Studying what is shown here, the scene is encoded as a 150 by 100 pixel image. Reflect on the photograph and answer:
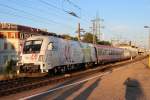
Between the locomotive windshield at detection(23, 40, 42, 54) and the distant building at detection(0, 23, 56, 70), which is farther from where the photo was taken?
the distant building at detection(0, 23, 56, 70)

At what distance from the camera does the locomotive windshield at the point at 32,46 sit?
2536 cm

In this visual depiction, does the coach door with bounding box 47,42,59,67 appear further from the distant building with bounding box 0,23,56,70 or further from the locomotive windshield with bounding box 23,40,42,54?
the distant building with bounding box 0,23,56,70

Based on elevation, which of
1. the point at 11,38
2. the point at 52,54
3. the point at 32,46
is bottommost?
the point at 52,54

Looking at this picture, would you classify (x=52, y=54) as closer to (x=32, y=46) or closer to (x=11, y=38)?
(x=32, y=46)

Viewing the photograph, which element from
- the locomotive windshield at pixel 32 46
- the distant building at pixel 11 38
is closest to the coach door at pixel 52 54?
the locomotive windshield at pixel 32 46

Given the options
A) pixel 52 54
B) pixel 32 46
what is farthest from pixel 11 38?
pixel 52 54

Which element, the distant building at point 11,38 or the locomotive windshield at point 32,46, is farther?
the distant building at point 11,38

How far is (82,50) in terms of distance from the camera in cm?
3659

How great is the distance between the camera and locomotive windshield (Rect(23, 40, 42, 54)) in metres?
25.4

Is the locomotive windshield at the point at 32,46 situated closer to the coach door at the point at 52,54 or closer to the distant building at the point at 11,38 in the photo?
the coach door at the point at 52,54

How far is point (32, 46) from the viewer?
25.8m

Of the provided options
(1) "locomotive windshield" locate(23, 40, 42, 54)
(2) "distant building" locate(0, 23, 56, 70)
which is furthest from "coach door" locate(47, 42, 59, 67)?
(2) "distant building" locate(0, 23, 56, 70)

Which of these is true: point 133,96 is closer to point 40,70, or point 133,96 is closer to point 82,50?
point 40,70

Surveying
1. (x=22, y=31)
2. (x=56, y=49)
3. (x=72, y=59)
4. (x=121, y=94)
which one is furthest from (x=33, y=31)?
(x=121, y=94)
